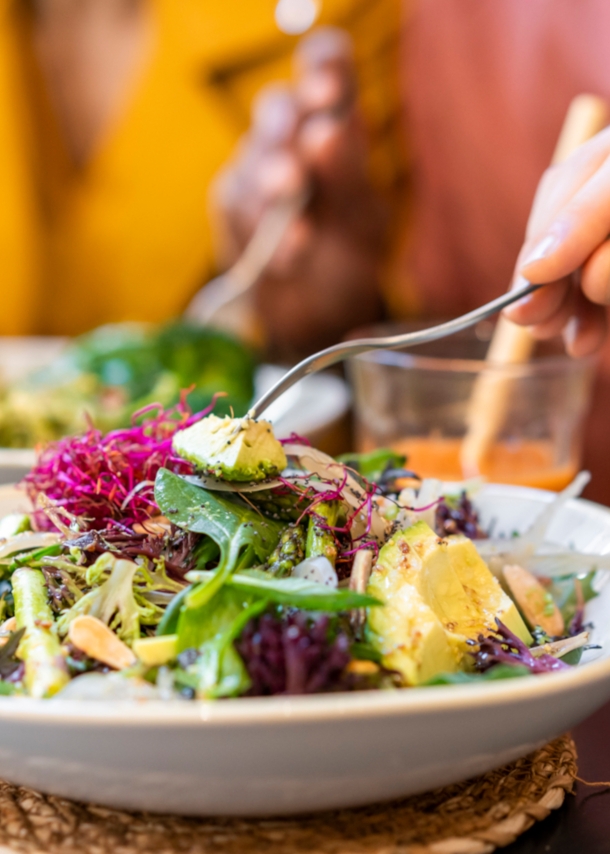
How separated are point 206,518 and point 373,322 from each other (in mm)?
2296

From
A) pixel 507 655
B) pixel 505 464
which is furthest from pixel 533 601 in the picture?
pixel 505 464

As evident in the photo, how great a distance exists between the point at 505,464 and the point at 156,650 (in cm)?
88

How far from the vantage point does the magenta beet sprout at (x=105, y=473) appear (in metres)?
0.81

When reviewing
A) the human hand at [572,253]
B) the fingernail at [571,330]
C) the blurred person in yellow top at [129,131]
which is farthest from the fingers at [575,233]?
the blurred person in yellow top at [129,131]

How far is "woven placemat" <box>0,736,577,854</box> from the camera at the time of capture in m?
0.55

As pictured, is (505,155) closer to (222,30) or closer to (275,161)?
(275,161)

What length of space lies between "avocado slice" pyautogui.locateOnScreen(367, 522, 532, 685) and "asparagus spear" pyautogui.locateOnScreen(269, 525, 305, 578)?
72 millimetres

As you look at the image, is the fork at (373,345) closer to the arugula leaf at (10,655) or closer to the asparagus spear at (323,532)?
the asparagus spear at (323,532)

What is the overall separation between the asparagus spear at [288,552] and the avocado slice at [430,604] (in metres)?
0.07

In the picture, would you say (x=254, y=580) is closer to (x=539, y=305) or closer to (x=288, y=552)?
(x=288, y=552)

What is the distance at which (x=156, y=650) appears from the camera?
570 mm

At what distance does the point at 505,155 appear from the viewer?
2.56 meters

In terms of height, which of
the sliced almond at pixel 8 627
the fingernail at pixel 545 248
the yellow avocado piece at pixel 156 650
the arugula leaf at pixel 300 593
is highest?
the fingernail at pixel 545 248

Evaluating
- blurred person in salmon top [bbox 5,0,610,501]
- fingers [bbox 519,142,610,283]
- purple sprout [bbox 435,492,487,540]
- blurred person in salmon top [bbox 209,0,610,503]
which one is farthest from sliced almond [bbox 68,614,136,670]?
blurred person in salmon top [bbox 209,0,610,503]
